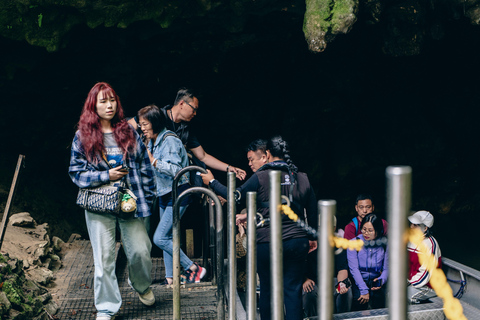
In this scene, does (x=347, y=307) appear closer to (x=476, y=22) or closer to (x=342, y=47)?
(x=476, y=22)

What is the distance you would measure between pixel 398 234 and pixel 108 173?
2561 mm

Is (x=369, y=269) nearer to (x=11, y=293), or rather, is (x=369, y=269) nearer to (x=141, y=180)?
(x=141, y=180)

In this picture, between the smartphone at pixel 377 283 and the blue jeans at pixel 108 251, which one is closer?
the blue jeans at pixel 108 251

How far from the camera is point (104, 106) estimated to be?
143 inches

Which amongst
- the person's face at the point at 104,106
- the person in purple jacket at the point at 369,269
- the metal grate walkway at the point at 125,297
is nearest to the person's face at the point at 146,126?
the person's face at the point at 104,106

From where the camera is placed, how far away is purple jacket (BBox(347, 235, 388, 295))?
4.83 m

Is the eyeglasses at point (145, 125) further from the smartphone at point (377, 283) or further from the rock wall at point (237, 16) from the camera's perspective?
the smartphone at point (377, 283)

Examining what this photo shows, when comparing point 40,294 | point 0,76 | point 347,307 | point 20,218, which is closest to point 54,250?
point 20,218

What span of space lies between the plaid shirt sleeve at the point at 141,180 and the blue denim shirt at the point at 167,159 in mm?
648

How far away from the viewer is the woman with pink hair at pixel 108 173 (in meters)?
3.57

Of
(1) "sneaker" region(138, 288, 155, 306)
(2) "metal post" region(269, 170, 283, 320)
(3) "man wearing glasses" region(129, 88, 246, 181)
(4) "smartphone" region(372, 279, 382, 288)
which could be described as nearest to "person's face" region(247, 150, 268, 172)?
(3) "man wearing glasses" region(129, 88, 246, 181)

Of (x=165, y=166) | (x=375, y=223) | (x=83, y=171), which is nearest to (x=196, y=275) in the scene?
(x=165, y=166)

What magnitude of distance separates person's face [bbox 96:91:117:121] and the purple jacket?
9.10 ft

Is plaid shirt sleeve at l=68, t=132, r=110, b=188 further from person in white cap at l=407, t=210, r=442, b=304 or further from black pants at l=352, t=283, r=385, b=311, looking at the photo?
person in white cap at l=407, t=210, r=442, b=304
